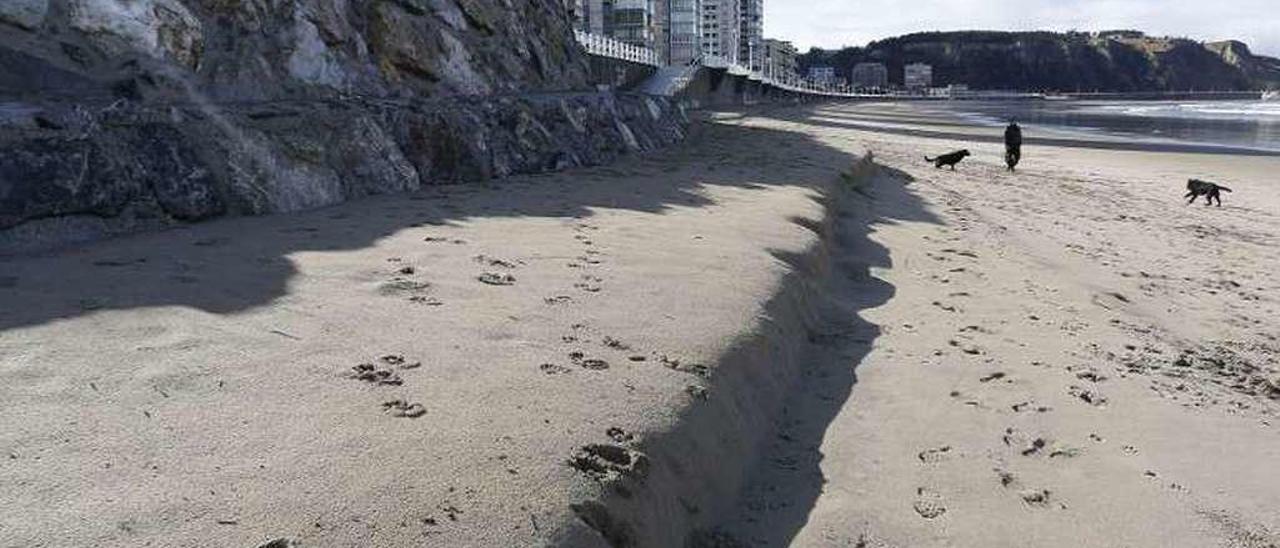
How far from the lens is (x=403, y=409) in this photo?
12.4 ft

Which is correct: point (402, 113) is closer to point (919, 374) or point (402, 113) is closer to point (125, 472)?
point (919, 374)

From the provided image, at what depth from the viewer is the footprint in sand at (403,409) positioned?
12.2 ft

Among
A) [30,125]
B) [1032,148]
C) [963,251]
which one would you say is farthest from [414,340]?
[1032,148]

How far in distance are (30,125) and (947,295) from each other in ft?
24.6

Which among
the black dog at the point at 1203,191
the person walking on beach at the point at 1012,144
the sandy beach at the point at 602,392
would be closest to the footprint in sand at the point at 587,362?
the sandy beach at the point at 602,392

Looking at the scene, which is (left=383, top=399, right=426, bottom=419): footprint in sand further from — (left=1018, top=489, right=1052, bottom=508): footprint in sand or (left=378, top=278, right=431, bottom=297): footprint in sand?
(left=1018, top=489, right=1052, bottom=508): footprint in sand

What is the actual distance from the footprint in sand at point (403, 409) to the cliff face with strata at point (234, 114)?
402 cm

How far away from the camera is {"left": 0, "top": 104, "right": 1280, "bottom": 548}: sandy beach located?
10.2ft

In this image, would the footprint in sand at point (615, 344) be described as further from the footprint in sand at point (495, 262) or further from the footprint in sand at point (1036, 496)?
the footprint in sand at point (1036, 496)

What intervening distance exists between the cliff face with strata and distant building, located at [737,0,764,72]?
151056 millimetres

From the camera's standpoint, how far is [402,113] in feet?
36.7

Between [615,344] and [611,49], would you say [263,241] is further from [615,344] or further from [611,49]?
[611,49]

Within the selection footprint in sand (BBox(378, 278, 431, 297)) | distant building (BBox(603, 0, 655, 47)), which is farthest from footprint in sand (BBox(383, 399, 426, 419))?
distant building (BBox(603, 0, 655, 47))

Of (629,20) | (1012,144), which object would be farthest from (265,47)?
(629,20)
